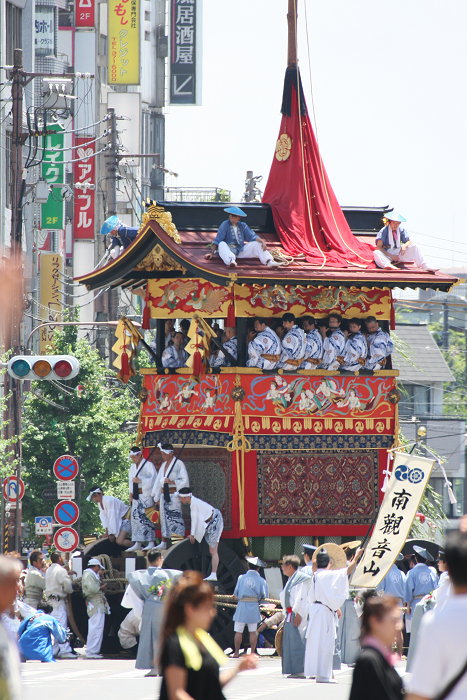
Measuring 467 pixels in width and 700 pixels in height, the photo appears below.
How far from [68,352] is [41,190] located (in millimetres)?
7229

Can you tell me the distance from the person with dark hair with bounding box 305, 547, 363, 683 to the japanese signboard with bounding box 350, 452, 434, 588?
64 cm

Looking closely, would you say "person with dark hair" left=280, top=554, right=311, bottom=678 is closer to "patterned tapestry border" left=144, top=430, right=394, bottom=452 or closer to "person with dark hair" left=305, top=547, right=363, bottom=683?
→ "person with dark hair" left=305, top=547, right=363, bottom=683

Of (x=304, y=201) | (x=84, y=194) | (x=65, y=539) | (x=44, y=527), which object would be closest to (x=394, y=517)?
(x=304, y=201)

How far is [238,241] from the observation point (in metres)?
17.0

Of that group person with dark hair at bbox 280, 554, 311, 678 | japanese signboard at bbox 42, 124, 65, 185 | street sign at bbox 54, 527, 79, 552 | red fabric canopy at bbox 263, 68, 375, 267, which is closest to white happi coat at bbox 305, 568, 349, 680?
person with dark hair at bbox 280, 554, 311, 678

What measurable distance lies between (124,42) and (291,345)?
92.9 feet

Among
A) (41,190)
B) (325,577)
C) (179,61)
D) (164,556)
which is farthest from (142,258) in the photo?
(179,61)

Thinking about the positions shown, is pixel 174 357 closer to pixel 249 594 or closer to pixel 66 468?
pixel 66 468

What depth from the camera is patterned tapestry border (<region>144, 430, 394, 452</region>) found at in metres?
17.1

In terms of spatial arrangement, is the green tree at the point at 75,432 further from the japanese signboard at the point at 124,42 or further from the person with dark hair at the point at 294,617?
the japanese signboard at the point at 124,42

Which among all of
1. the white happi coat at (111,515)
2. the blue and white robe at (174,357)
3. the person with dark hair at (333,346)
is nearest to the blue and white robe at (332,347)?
the person with dark hair at (333,346)

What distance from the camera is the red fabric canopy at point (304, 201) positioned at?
57.9 feet

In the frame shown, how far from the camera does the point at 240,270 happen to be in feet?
54.1

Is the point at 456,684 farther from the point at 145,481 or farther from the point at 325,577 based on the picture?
the point at 145,481
